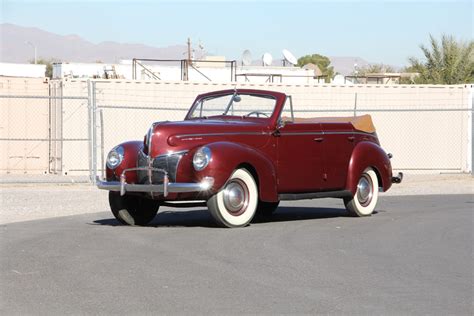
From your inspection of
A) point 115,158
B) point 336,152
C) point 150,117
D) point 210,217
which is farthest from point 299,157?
point 150,117

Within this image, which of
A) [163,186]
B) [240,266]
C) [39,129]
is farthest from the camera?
[39,129]

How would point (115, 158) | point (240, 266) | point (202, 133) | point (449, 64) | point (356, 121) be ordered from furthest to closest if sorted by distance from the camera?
1. point (449, 64)
2. point (356, 121)
3. point (115, 158)
4. point (202, 133)
5. point (240, 266)

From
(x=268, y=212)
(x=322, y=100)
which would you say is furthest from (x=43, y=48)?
(x=268, y=212)

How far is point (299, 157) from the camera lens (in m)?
13.3

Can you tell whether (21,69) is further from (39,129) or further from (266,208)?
(266,208)

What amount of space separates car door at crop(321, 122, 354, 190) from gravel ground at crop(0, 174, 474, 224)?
13.2 feet

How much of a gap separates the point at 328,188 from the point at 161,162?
2.82 metres

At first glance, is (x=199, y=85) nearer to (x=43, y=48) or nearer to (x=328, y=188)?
(x=328, y=188)

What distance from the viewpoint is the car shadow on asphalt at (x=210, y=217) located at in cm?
1318

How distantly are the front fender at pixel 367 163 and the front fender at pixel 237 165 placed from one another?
1.66 m

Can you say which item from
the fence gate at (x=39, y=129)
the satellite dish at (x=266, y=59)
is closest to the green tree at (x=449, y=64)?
the satellite dish at (x=266, y=59)

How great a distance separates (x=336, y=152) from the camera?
13875mm

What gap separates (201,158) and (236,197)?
75 cm

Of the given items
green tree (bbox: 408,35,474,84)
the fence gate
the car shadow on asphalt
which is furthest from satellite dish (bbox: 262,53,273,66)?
the car shadow on asphalt
